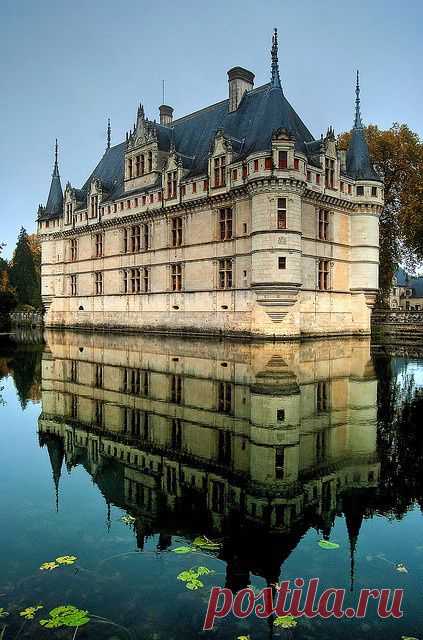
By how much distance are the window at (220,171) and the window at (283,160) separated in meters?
4.40

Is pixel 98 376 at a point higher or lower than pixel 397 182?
lower

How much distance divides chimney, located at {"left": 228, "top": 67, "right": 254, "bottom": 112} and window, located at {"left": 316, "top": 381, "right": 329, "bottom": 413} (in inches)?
1019

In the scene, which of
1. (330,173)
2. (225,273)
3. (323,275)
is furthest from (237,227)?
(330,173)

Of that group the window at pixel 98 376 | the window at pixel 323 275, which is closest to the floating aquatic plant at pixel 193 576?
the window at pixel 98 376

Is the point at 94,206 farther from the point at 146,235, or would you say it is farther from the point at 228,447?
Answer: the point at 228,447

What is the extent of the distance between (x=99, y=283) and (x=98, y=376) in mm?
27259

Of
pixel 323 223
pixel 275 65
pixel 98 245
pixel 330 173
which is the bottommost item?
pixel 323 223

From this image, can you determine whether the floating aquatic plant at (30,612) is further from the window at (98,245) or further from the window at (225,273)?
the window at (98,245)

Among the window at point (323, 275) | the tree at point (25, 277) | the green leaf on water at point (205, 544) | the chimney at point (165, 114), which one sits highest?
the chimney at point (165, 114)

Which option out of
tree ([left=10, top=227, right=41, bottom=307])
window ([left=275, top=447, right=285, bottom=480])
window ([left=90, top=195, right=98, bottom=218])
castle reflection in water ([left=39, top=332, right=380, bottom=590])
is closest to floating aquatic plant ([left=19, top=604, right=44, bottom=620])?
castle reflection in water ([left=39, top=332, right=380, bottom=590])

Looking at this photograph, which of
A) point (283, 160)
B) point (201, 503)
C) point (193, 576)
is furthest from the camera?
point (283, 160)

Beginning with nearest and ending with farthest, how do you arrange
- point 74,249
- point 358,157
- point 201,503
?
point 201,503
point 358,157
point 74,249

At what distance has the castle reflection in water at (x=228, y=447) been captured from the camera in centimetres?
520

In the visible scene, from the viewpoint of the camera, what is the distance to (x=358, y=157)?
108 feet
